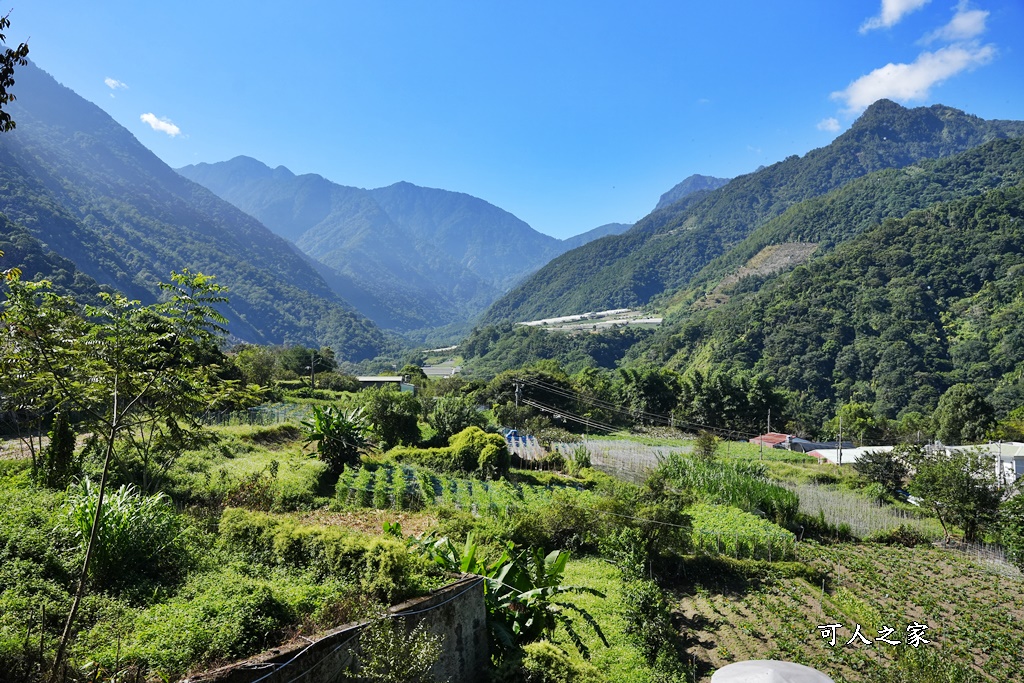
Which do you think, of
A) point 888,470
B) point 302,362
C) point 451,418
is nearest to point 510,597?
point 451,418

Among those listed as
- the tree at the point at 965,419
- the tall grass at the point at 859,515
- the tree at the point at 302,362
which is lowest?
the tree at the point at 302,362

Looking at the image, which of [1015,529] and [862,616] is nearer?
[862,616]

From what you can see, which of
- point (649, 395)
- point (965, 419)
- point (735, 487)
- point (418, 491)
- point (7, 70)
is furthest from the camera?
point (649, 395)

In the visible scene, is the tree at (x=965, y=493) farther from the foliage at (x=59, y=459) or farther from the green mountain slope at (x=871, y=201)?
the green mountain slope at (x=871, y=201)

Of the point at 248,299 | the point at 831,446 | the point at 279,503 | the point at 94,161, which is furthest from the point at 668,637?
the point at 94,161

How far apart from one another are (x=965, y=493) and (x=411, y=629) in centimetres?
2348

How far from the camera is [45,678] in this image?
3283 mm

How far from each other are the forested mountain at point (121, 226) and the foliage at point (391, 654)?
109 m

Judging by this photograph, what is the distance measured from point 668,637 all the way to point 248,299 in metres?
157

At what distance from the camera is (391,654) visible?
3.88 m

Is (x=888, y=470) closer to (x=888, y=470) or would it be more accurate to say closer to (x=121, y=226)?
(x=888, y=470)

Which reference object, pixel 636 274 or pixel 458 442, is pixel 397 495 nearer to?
pixel 458 442

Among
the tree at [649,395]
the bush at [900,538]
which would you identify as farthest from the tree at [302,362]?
the bush at [900,538]

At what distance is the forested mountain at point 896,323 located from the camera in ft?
175
